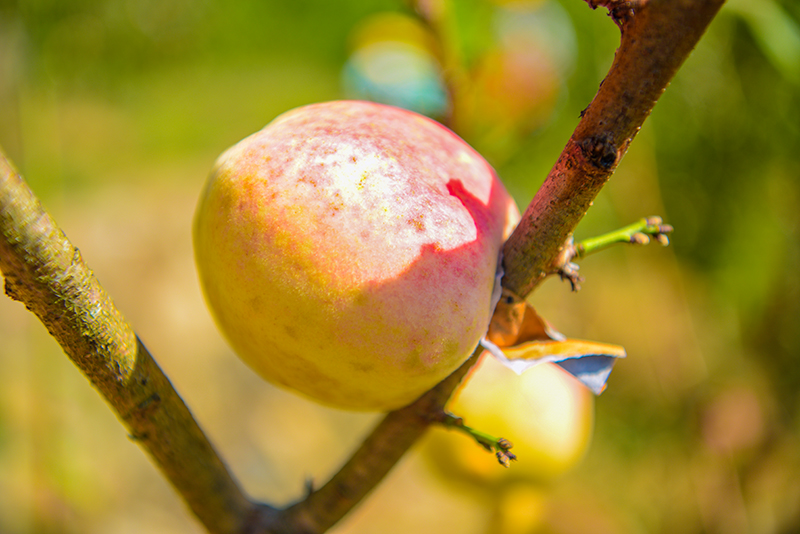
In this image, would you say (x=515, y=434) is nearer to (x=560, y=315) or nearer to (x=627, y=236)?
(x=627, y=236)

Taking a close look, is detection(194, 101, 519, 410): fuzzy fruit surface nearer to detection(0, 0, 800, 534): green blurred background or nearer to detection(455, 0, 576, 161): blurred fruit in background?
detection(0, 0, 800, 534): green blurred background

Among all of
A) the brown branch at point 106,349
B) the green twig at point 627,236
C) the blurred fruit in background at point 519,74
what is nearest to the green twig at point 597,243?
the green twig at point 627,236

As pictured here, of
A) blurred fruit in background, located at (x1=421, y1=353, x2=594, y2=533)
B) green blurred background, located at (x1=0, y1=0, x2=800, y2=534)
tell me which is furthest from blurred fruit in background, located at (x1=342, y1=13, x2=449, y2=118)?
blurred fruit in background, located at (x1=421, y1=353, x2=594, y2=533)

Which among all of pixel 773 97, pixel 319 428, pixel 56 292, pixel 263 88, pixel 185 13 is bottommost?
pixel 319 428

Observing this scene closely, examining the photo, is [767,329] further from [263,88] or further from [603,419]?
[263,88]

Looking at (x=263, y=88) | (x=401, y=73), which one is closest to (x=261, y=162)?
(x=401, y=73)

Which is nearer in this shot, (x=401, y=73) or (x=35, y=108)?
(x=401, y=73)

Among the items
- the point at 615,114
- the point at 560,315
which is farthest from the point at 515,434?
the point at 560,315
